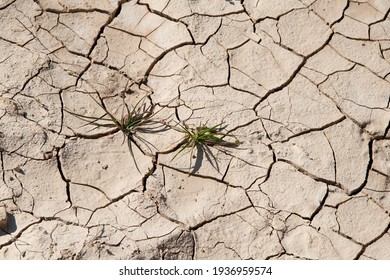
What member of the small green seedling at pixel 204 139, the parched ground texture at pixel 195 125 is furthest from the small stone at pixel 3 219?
the small green seedling at pixel 204 139

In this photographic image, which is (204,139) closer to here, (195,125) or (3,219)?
(195,125)

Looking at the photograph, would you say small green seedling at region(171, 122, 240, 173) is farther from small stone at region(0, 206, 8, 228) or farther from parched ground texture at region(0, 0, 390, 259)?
small stone at region(0, 206, 8, 228)

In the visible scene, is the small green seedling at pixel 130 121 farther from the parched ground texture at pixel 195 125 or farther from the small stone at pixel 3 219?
the small stone at pixel 3 219

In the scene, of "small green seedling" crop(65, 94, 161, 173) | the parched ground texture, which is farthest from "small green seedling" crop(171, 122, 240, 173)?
"small green seedling" crop(65, 94, 161, 173)

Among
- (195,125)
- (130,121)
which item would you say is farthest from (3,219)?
(195,125)

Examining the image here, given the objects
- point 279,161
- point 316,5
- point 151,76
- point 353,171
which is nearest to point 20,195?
point 151,76
